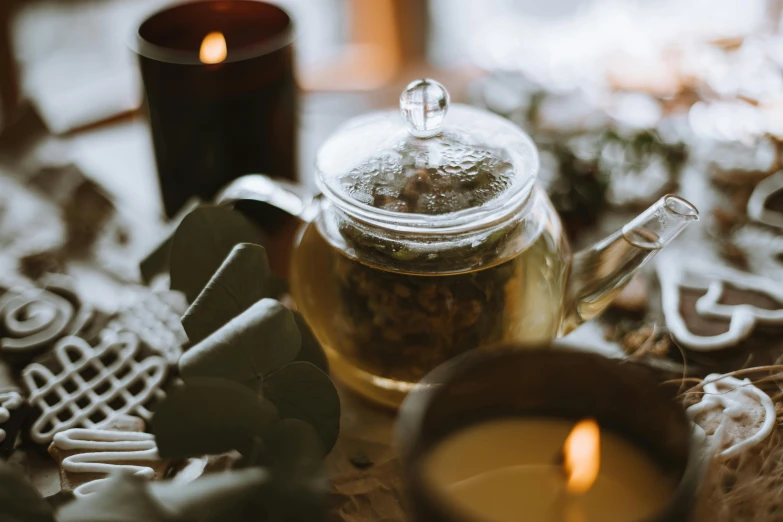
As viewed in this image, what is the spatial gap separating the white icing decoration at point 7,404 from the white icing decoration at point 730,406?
0.44m

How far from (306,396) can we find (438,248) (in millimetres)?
119

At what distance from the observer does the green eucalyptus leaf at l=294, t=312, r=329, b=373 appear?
0.49m

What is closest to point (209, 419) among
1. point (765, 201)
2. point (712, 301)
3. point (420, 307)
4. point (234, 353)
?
point (234, 353)

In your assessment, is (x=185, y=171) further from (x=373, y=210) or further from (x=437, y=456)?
(x=437, y=456)

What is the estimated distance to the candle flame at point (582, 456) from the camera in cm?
36

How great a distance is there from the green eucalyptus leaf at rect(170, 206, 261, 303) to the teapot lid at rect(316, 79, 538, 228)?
0.08 m

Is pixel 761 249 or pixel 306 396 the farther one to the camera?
pixel 761 249

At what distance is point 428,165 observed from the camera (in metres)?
0.49

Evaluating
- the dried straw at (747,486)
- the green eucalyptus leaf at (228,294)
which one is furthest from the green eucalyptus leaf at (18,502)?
the dried straw at (747,486)

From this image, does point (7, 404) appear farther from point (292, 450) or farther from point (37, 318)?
point (292, 450)

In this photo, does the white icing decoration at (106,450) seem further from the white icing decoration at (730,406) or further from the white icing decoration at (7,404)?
the white icing decoration at (730,406)

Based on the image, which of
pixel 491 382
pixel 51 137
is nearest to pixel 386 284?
pixel 491 382

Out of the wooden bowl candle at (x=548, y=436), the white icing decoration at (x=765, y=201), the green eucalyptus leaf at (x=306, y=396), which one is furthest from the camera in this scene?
the white icing decoration at (x=765, y=201)

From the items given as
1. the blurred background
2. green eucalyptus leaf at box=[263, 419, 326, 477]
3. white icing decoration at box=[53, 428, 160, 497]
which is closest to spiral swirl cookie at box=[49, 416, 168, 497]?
white icing decoration at box=[53, 428, 160, 497]
